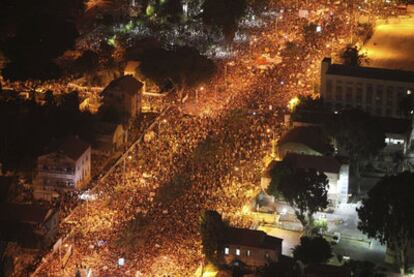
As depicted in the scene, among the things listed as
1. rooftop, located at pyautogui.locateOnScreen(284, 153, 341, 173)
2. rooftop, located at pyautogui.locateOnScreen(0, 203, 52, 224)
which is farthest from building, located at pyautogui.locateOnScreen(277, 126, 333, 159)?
rooftop, located at pyautogui.locateOnScreen(0, 203, 52, 224)

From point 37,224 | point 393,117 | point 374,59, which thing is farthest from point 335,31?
point 37,224

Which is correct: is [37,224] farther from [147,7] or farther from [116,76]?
[147,7]

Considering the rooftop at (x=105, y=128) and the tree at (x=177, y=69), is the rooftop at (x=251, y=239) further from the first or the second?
the tree at (x=177, y=69)

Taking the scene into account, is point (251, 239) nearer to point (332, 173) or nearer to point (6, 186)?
point (332, 173)

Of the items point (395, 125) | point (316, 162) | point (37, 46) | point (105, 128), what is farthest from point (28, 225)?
point (37, 46)

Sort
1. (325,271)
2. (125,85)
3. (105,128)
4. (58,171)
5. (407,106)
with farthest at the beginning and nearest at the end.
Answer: (125,85), (407,106), (105,128), (58,171), (325,271)

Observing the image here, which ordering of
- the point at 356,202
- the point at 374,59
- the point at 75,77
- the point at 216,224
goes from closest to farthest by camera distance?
the point at 216,224 < the point at 356,202 < the point at 75,77 < the point at 374,59

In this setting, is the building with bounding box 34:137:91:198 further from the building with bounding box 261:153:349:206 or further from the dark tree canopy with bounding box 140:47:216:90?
the dark tree canopy with bounding box 140:47:216:90
